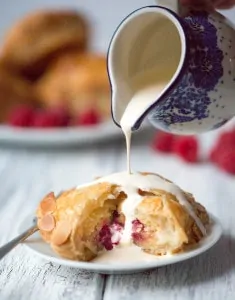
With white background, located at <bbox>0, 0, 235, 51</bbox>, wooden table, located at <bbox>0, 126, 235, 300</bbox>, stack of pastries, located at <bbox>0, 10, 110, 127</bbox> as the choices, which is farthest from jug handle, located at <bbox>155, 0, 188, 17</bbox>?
white background, located at <bbox>0, 0, 235, 51</bbox>

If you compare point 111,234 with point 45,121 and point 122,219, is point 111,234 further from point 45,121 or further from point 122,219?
point 45,121

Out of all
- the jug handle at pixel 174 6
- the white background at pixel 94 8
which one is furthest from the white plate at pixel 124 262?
the white background at pixel 94 8

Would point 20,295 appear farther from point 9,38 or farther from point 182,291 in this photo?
point 9,38

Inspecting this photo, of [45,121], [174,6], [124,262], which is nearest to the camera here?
[124,262]

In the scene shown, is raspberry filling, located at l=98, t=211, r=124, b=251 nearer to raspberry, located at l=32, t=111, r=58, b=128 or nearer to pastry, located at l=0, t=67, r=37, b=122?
raspberry, located at l=32, t=111, r=58, b=128

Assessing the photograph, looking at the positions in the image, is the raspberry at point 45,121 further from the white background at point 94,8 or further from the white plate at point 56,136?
the white background at point 94,8

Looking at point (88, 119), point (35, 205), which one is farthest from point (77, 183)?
point (88, 119)

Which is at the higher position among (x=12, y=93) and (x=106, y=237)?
(x=106, y=237)
